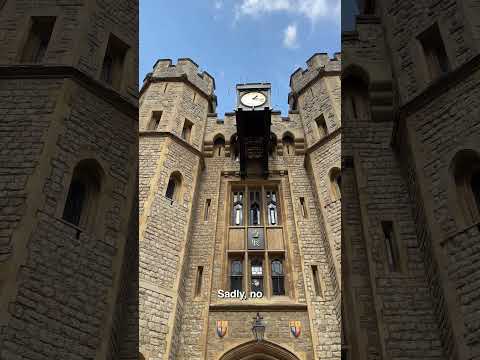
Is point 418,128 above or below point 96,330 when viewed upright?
above

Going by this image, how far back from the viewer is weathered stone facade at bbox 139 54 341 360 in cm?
1335

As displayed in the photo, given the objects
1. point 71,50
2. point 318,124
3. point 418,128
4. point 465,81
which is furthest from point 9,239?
point 318,124

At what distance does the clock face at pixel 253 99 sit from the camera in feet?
64.7

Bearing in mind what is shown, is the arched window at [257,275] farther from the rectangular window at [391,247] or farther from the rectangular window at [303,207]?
the rectangular window at [391,247]

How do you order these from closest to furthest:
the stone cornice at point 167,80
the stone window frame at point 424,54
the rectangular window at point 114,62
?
the stone window frame at point 424,54
the rectangular window at point 114,62
the stone cornice at point 167,80

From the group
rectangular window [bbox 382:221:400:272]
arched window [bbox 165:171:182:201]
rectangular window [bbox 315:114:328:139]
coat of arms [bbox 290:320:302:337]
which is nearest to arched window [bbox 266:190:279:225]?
rectangular window [bbox 315:114:328:139]

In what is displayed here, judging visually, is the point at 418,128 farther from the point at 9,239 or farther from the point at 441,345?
the point at 9,239

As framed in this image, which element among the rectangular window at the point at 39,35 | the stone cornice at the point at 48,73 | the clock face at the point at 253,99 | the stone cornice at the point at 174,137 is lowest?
the stone cornice at the point at 48,73

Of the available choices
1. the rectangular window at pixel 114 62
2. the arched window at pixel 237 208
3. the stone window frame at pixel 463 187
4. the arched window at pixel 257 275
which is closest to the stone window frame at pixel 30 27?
the rectangular window at pixel 114 62

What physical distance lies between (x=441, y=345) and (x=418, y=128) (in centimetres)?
348

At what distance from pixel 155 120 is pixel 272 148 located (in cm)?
448

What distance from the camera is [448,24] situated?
962 centimetres

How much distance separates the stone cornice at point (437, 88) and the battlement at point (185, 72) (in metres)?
12.7

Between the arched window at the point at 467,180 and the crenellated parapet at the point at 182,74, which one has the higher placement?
the crenellated parapet at the point at 182,74
